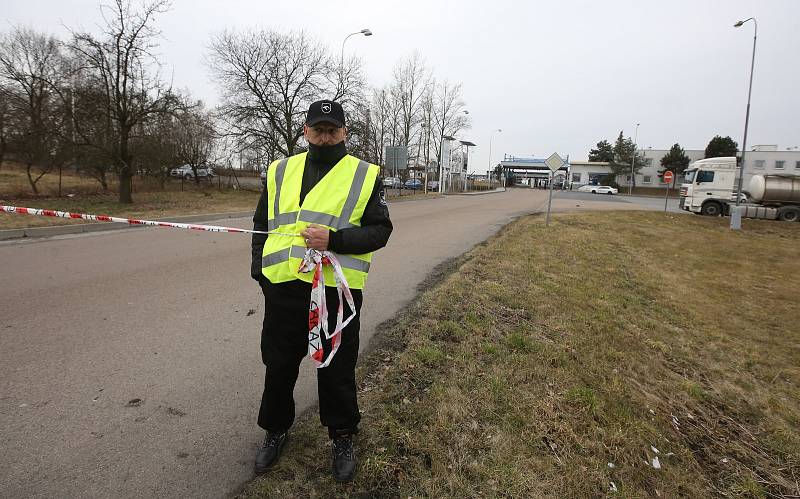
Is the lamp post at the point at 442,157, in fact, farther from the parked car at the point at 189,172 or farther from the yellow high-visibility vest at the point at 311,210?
the yellow high-visibility vest at the point at 311,210

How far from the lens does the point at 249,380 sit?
348 cm

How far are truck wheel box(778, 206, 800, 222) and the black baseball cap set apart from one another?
2914 cm

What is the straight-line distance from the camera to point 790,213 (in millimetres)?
22969

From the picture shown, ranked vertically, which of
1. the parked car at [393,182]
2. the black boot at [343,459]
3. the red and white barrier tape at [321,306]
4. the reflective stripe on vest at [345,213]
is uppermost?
the parked car at [393,182]

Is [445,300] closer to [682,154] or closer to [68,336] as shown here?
[68,336]

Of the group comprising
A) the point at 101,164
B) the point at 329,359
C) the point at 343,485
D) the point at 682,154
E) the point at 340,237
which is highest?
the point at 682,154

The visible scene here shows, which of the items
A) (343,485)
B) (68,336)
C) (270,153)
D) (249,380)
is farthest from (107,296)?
(270,153)

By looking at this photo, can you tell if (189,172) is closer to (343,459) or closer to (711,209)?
(711,209)

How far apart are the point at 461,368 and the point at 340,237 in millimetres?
2008

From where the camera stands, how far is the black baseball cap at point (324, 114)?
226cm

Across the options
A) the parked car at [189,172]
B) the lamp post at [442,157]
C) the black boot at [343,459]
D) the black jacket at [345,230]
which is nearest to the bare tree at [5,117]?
the parked car at [189,172]

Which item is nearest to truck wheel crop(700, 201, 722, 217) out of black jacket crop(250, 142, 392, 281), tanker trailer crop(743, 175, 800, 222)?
tanker trailer crop(743, 175, 800, 222)

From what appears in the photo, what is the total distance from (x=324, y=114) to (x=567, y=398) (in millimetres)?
2758

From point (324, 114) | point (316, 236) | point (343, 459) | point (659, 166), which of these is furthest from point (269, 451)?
point (659, 166)
